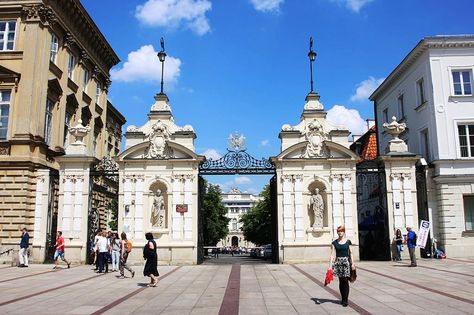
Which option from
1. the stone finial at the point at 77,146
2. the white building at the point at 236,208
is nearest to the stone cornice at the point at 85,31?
the stone finial at the point at 77,146

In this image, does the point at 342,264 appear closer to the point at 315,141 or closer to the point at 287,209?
the point at 287,209

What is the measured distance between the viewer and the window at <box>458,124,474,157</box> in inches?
991

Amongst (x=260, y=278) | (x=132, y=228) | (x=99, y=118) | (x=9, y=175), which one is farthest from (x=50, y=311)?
(x=99, y=118)

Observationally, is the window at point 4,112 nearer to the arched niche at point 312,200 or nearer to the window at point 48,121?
the window at point 48,121

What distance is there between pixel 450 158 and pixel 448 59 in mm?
5968

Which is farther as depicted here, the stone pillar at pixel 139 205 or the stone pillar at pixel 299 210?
the stone pillar at pixel 139 205

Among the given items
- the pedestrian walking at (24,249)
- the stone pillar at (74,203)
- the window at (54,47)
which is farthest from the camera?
the window at (54,47)

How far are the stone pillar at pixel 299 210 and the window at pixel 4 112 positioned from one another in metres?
15.9

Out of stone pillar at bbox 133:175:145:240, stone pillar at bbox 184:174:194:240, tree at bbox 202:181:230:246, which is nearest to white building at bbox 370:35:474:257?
stone pillar at bbox 184:174:194:240

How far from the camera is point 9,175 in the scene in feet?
77.9

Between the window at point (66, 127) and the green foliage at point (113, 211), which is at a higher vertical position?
the window at point (66, 127)

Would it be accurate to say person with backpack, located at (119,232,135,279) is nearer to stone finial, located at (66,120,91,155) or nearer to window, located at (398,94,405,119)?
stone finial, located at (66,120,91,155)

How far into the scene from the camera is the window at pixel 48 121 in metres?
27.3

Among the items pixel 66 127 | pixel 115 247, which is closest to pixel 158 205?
pixel 115 247
